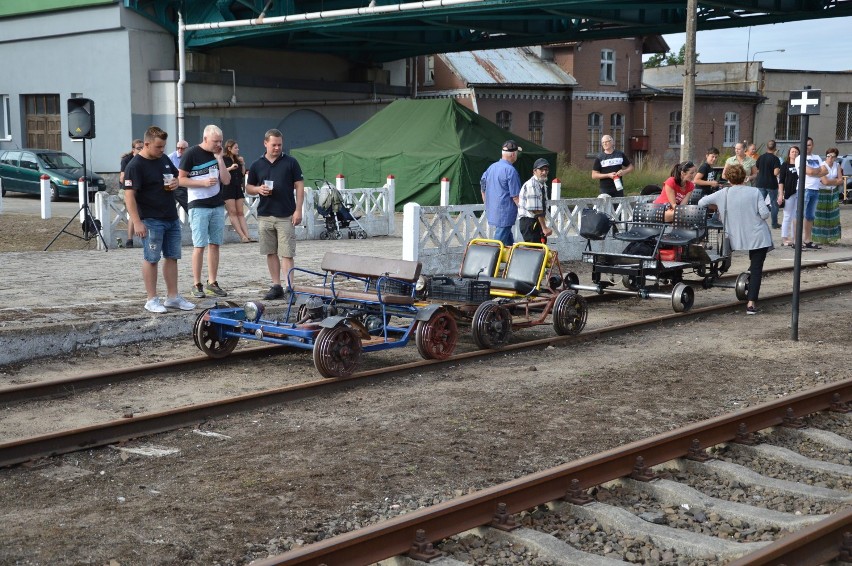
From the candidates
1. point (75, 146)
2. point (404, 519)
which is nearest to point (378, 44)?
point (75, 146)

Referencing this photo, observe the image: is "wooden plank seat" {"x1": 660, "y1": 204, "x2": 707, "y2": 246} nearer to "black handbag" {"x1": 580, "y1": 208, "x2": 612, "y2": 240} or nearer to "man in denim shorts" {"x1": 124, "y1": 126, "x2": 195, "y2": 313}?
"black handbag" {"x1": 580, "y1": 208, "x2": 612, "y2": 240}

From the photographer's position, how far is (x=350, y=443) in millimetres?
6848

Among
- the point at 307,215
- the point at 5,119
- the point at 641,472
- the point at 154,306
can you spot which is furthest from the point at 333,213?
the point at 5,119

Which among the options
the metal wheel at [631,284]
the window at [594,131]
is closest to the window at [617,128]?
the window at [594,131]

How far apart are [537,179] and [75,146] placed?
976 inches

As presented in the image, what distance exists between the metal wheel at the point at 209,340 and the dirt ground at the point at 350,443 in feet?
0.55

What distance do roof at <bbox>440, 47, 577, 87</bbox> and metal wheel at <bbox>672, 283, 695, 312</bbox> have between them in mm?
29092

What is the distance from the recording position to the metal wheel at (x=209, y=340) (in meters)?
9.09

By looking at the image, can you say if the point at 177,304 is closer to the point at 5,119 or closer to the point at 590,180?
the point at 5,119

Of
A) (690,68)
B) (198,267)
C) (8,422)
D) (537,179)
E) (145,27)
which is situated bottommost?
(8,422)

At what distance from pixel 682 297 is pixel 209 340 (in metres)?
5.68

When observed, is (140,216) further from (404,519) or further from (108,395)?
(404,519)

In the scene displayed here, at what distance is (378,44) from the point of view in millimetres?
35969

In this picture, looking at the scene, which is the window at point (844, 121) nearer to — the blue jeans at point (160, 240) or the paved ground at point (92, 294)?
the paved ground at point (92, 294)
